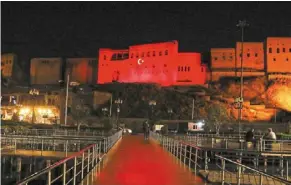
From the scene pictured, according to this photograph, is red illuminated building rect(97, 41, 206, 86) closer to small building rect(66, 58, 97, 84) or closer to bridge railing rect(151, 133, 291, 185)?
small building rect(66, 58, 97, 84)

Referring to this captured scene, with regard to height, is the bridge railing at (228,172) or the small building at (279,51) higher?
the small building at (279,51)

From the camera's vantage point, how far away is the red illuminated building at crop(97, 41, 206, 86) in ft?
285

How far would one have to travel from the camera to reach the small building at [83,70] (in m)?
100.0

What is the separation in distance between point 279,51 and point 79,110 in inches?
1502

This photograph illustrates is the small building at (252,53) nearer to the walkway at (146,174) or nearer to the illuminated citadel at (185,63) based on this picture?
the illuminated citadel at (185,63)

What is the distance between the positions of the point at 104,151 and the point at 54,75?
279ft

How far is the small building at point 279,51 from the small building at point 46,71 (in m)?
46.2

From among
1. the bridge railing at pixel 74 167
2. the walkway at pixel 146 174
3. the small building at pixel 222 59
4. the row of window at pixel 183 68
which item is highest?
the small building at pixel 222 59

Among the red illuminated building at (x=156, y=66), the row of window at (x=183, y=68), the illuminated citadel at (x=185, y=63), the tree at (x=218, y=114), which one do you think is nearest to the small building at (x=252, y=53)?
the illuminated citadel at (x=185, y=63)

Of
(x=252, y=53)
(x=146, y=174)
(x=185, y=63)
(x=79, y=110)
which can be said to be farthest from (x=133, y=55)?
(x=146, y=174)

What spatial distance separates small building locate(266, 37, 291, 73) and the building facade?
58266mm

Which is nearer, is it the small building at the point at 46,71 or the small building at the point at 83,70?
the small building at the point at 83,70

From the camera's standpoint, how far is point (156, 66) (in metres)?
88.7

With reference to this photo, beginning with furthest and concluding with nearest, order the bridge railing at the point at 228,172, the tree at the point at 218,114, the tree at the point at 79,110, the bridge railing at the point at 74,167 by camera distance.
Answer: the tree at the point at 218,114 → the tree at the point at 79,110 → the bridge railing at the point at 228,172 → the bridge railing at the point at 74,167
